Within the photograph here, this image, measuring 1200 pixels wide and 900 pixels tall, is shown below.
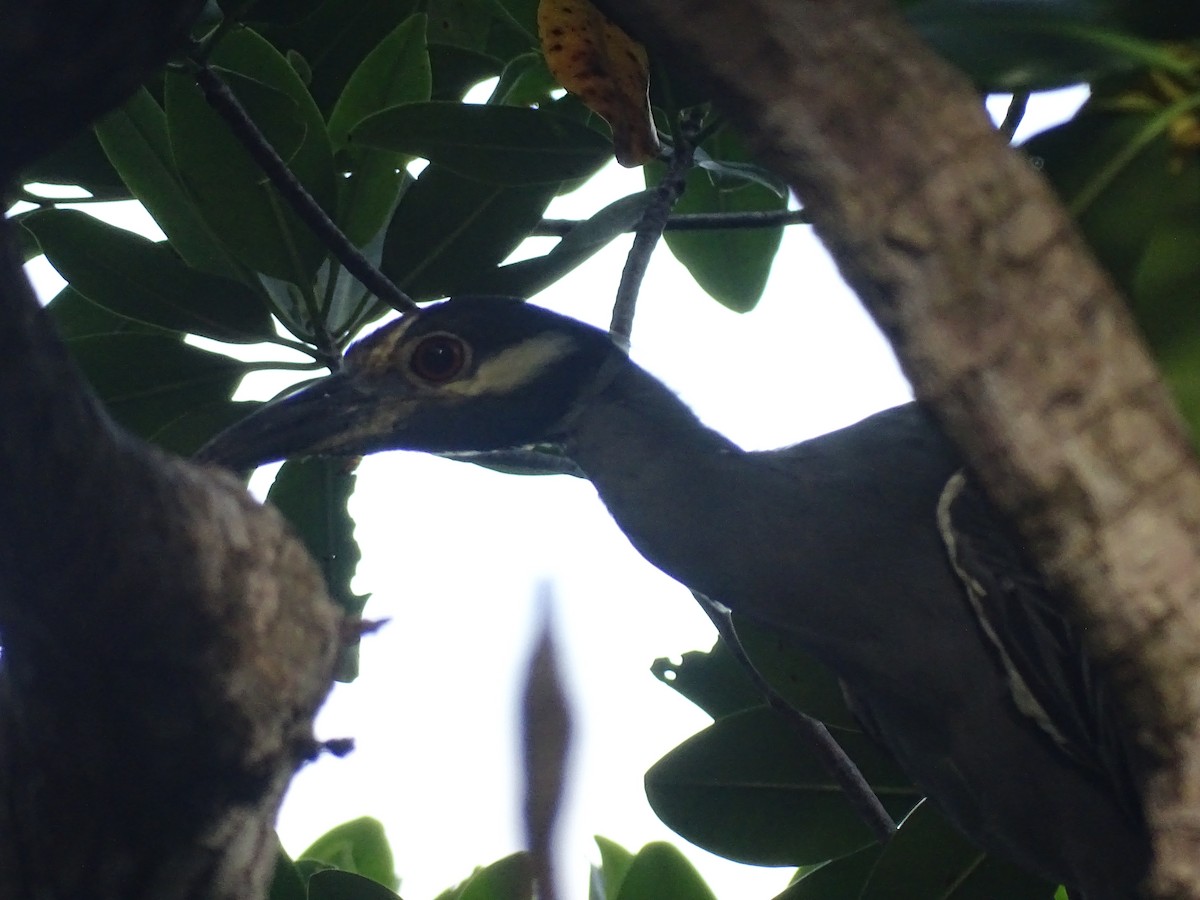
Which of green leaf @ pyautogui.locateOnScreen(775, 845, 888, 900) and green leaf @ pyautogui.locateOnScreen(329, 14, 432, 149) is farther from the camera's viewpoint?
green leaf @ pyautogui.locateOnScreen(775, 845, 888, 900)

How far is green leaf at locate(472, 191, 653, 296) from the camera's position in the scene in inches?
121

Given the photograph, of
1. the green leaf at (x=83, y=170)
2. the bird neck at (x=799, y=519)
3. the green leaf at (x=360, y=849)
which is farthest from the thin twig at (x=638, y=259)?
the green leaf at (x=360, y=849)

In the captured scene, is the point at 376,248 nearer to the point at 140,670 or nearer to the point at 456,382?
the point at 456,382

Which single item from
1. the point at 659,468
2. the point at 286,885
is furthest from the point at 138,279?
the point at 286,885

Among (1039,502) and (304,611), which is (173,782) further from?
(1039,502)

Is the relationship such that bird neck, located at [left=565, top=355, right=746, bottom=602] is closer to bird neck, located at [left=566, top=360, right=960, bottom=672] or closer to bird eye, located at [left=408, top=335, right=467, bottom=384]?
bird neck, located at [left=566, top=360, right=960, bottom=672]

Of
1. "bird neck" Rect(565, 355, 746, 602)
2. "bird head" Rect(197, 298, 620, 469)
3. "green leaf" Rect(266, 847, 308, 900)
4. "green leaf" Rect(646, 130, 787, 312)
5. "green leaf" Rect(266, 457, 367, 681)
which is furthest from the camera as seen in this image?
"green leaf" Rect(646, 130, 787, 312)

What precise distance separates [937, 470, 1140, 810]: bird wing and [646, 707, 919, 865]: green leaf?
2.78 ft

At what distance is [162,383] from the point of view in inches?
130

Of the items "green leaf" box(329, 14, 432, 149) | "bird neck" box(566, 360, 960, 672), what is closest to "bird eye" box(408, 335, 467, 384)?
"bird neck" box(566, 360, 960, 672)

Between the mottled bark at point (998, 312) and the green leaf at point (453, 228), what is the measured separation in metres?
1.93

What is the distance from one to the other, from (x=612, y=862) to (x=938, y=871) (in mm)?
1274

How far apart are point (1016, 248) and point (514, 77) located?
8.05 feet

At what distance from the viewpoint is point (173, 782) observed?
1.51 metres
